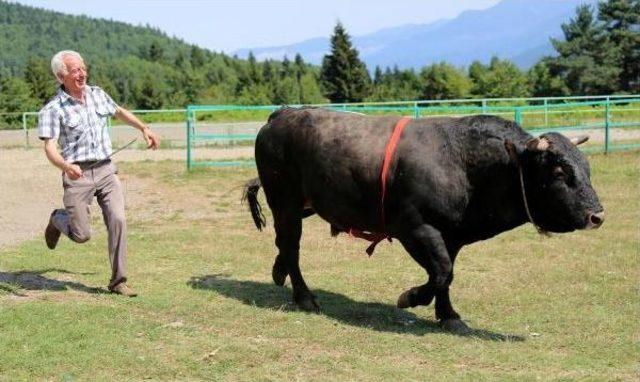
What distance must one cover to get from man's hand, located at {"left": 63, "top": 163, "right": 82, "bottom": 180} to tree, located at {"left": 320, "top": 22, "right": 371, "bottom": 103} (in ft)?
135

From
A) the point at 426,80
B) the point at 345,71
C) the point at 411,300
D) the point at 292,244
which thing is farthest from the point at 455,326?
the point at 426,80

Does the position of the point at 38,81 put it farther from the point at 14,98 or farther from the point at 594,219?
the point at 594,219

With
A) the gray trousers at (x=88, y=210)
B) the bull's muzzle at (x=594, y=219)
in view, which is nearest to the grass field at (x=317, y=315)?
the gray trousers at (x=88, y=210)

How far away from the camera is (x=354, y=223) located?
6.24 metres

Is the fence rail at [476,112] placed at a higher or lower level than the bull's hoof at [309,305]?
higher

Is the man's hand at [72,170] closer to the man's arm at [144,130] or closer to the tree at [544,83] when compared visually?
the man's arm at [144,130]

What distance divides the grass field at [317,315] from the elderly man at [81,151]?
55 cm

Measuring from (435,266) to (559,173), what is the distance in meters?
1.10

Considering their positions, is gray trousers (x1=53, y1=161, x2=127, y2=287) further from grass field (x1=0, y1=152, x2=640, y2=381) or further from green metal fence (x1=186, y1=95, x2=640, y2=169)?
green metal fence (x1=186, y1=95, x2=640, y2=169)

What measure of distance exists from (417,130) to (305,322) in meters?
1.69

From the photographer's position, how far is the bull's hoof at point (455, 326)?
18.9ft

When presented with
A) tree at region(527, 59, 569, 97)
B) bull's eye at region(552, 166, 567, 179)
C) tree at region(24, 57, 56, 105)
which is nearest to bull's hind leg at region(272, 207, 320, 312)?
bull's eye at region(552, 166, 567, 179)

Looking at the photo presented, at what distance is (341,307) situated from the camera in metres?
A: 6.51

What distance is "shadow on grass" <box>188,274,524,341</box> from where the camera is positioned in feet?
19.1
